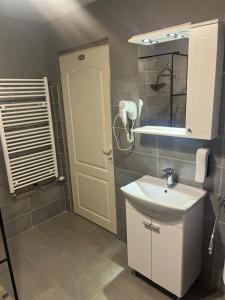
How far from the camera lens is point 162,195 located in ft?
5.99

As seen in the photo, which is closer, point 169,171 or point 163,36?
point 163,36

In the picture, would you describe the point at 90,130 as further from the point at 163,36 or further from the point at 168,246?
the point at 168,246

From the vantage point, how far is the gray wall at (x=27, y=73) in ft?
7.55

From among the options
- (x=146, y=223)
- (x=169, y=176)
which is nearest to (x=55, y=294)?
(x=146, y=223)

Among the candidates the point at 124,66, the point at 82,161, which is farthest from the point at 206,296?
the point at 124,66

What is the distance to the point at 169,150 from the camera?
184 cm

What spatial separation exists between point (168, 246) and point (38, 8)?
7.48 feet

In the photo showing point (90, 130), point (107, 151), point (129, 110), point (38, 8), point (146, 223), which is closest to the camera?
point (146, 223)

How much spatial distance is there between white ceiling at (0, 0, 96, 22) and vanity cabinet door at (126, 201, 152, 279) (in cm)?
177

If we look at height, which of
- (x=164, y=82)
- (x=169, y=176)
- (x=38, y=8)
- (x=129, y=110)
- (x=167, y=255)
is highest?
(x=38, y=8)

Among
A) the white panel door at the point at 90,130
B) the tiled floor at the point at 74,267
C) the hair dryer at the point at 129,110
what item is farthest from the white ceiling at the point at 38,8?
the tiled floor at the point at 74,267

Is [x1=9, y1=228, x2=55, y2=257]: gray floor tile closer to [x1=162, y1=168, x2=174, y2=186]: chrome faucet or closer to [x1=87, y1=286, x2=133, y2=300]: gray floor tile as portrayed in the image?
[x1=87, y1=286, x2=133, y2=300]: gray floor tile

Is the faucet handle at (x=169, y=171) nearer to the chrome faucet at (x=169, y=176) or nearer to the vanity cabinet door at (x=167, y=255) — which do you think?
the chrome faucet at (x=169, y=176)

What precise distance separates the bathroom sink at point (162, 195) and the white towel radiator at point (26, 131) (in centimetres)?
126
